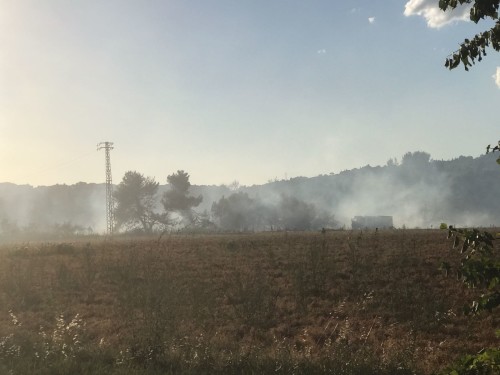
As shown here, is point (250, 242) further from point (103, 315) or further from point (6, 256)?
point (6, 256)

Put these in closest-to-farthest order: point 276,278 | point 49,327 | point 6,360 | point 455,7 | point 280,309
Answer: point 455,7
point 6,360
point 49,327
point 280,309
point 276,278

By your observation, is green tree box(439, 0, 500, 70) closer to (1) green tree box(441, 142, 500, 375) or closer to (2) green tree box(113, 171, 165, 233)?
(1) green tree box(441, 142, 500, 375)

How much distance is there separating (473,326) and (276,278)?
8.21 m

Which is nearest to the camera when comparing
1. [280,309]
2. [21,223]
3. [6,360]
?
[6,360]

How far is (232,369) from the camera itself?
8.72 m

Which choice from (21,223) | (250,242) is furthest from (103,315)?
(21,223)

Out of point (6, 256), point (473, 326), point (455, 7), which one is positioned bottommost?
point (473, 326)

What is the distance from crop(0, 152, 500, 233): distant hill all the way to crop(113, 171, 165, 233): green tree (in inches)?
2013

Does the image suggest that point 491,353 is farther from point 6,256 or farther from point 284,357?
point 6,256

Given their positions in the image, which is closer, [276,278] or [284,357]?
[284,357]

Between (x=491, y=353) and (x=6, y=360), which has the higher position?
(x=491, y=353)

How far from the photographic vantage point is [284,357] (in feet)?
30.2

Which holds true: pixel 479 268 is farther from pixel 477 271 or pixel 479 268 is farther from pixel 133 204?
pixel 133 204

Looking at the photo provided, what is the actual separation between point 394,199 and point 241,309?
485 feet
